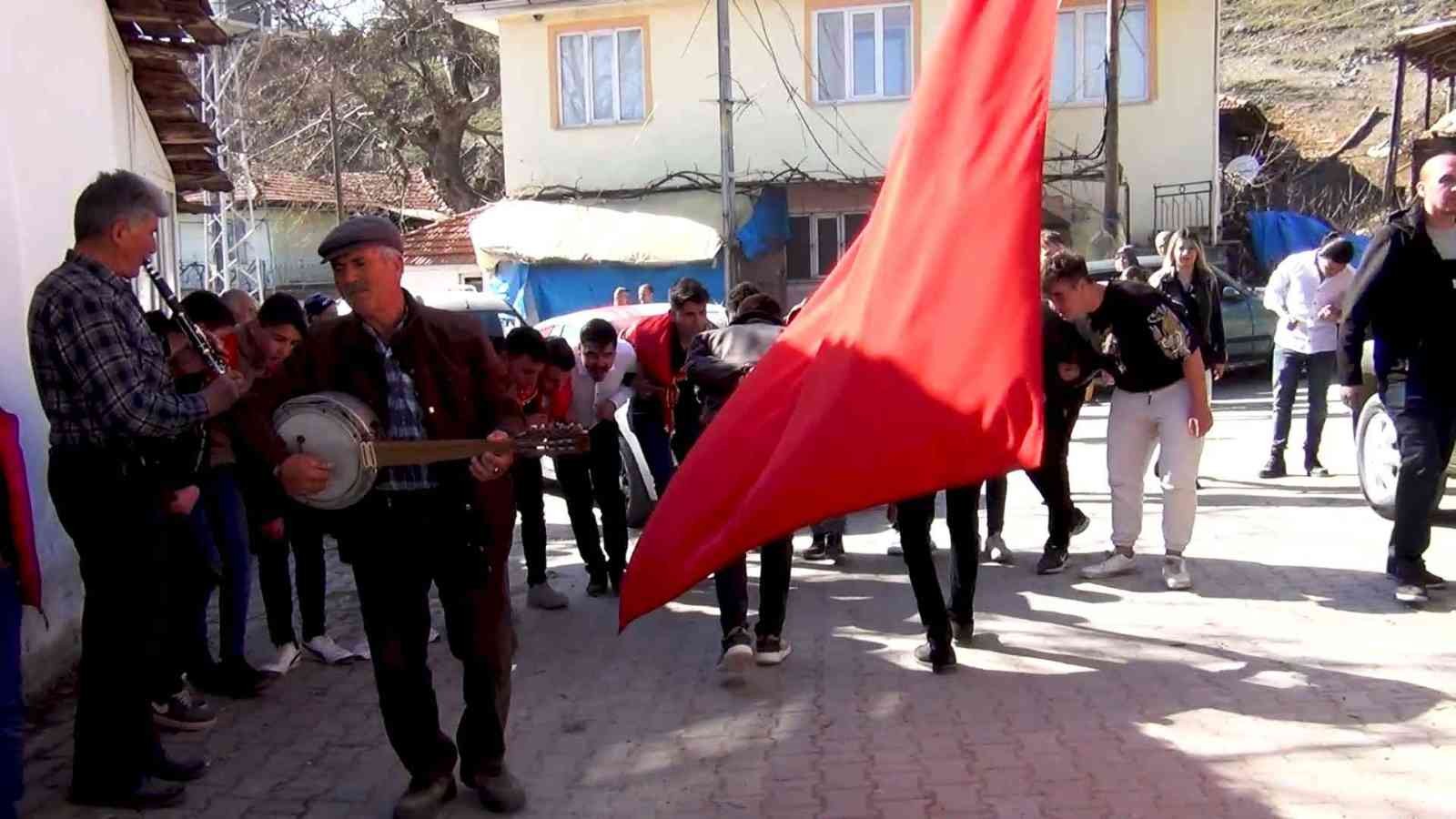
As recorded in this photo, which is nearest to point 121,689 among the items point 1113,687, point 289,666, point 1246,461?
point 289,666

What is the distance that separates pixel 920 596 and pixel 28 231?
13.6 feet

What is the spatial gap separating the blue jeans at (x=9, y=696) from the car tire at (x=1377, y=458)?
23.8 feet

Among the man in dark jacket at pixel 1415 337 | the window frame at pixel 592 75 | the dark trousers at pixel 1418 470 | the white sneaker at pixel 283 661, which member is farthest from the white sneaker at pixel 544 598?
the window frame at pixel 592 75

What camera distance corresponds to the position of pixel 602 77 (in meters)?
23.7

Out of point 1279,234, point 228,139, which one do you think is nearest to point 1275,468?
point 1279,234

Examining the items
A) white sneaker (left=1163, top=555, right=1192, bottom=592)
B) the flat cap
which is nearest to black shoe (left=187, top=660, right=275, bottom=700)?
the flat cap

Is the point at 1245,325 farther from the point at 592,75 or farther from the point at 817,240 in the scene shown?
the point at 592,75

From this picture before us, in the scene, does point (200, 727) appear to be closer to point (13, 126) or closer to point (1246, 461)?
point (13, 126)

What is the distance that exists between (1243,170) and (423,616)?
81.2ft

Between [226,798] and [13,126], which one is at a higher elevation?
[13,126]

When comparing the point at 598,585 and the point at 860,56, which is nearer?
the point at 598,585

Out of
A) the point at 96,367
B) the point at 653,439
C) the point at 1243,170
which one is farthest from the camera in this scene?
the point at 1243,170

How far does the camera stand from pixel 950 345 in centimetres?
442

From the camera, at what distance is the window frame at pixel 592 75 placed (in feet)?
76.7
